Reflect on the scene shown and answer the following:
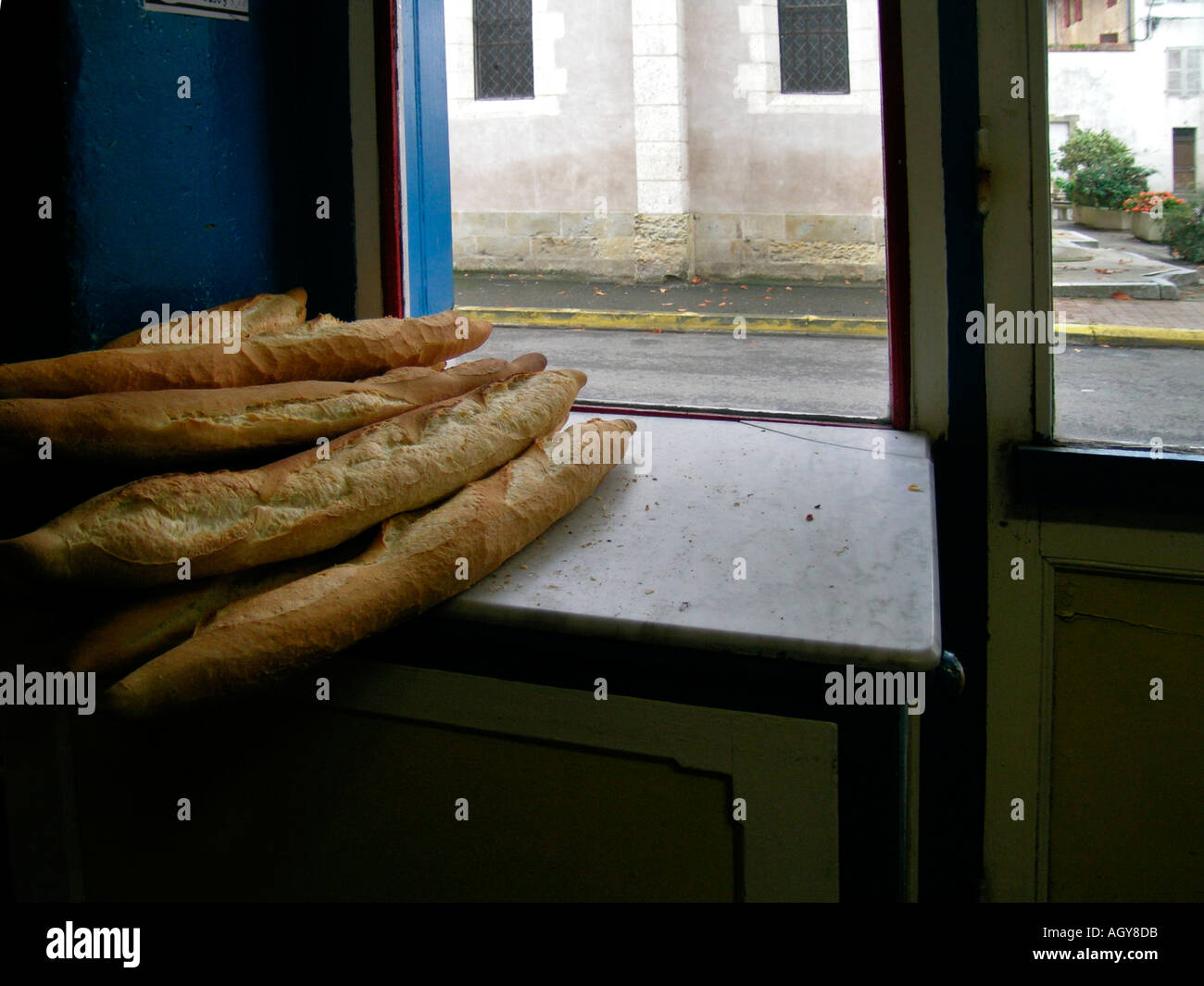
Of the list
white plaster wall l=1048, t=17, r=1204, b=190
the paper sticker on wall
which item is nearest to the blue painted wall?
the paper sticker on wall

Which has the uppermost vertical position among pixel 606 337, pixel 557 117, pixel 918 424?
pixel 557 117

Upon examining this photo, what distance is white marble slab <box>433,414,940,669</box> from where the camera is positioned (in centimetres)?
115

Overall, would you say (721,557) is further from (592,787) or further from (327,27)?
(327,27)

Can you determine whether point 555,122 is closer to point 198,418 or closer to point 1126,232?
point 1126,232

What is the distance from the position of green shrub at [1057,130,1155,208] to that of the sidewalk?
0.17 metres

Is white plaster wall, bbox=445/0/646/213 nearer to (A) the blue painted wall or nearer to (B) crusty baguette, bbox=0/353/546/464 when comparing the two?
(A) the blue painted wall

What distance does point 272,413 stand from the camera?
4.41 ft

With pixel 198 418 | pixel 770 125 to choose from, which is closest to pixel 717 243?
pixel 770 125

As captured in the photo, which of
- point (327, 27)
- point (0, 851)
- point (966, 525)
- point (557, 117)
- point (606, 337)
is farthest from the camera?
point (557, 117)

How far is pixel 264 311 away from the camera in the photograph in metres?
1.71

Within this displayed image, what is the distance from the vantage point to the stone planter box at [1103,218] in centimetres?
164

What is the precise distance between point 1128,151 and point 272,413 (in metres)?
1.38

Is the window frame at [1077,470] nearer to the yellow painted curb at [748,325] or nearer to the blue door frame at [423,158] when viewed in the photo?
the yellow painted curb at [748,325]

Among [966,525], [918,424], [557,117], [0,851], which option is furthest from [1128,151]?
[557,117]
